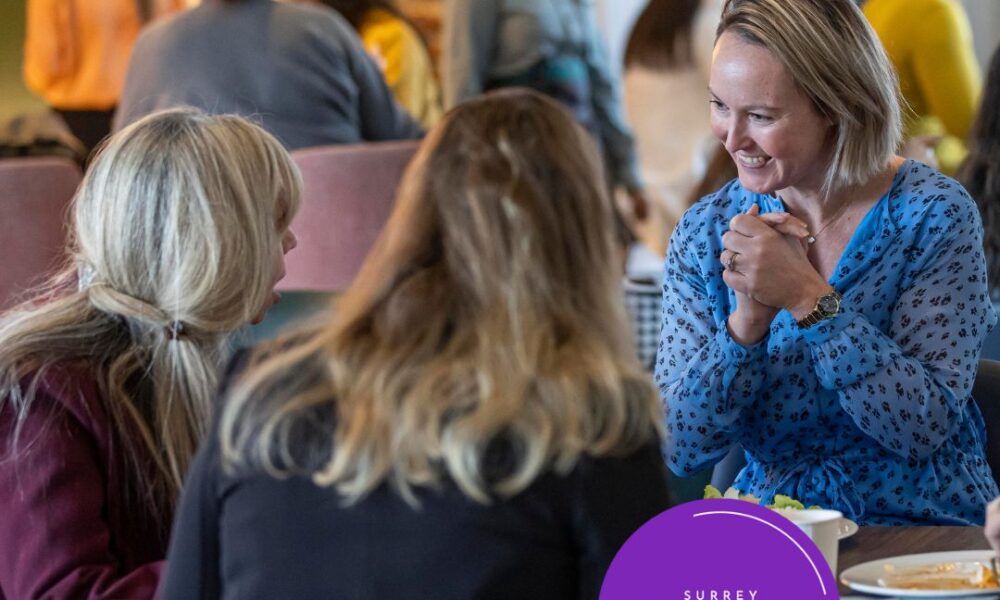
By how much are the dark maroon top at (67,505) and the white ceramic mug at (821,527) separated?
0.64 metres

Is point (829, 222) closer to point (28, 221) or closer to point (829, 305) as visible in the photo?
point (829, 305)

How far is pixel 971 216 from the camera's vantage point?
1.70 meters

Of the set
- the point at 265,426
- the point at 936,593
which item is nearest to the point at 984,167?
the point at 936,593

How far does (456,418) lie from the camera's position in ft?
3.39

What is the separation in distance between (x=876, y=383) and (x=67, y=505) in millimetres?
912

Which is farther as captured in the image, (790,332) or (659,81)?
(659,81)

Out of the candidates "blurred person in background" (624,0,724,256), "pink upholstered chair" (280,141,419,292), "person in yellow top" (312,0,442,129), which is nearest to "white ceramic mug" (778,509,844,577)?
"pink upholstered chair" (280,141,419,292)

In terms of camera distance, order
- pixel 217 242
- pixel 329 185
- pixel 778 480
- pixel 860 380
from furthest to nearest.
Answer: pixel 329 185, pixel 778 480, pixel 860 380, pixel 217 242

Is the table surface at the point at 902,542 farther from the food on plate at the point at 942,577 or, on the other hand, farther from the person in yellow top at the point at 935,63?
the person in yellow top at the point at 935,63

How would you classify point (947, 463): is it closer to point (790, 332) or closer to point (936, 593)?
point (790, 332)

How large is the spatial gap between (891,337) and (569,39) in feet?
8.85

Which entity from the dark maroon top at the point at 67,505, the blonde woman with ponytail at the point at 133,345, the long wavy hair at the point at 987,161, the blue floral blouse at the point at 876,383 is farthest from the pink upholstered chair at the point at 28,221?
the long wavy hair at the point at 987,161

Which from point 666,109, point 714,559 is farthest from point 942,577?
point 666,109

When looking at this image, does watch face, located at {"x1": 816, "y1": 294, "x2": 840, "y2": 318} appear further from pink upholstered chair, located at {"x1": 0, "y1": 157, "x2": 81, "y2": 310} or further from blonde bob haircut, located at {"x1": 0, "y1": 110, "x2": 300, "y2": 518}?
pink upholstered chair, located at {"x1": 0, "y1": 157, "x2": 81, "y2": 310}
